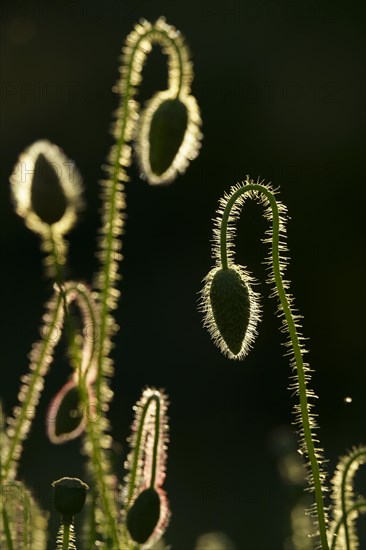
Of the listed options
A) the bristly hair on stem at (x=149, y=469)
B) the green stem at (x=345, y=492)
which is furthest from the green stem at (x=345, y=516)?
the bristly hair on stem at (x=149, y=469)

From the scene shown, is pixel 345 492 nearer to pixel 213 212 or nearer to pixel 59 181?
pixel 59 181

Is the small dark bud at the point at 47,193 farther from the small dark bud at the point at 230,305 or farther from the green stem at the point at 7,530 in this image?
the green stem at the point at 7,530

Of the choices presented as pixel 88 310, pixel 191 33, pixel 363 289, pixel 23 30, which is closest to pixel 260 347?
pixel 363 289

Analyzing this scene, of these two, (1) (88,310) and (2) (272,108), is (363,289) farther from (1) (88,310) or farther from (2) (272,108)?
(1) (88,310)

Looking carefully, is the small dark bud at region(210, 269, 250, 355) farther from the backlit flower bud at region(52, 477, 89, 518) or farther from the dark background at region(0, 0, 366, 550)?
the dark background at region(0, 0, 366, 550)

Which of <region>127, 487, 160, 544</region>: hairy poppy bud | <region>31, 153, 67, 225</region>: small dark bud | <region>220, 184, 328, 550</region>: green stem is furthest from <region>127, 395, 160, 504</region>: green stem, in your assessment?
<region>31, 153, 67, 225</region>: small dark bud

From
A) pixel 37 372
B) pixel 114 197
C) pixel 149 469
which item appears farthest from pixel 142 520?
pixel 114 197
